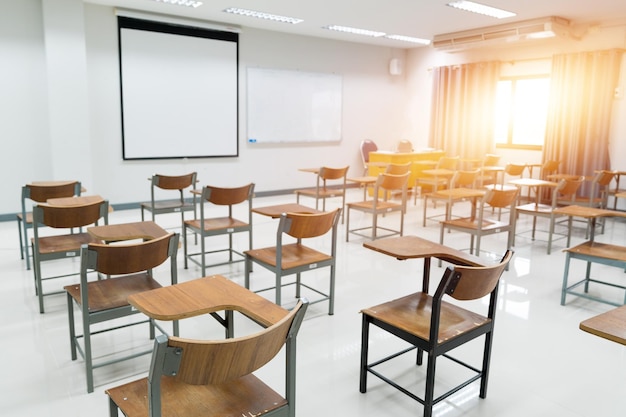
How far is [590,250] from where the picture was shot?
358cm

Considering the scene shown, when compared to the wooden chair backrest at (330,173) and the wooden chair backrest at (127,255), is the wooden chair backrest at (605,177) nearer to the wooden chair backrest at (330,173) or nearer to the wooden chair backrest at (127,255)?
the wooden chair backrest at (330,173)

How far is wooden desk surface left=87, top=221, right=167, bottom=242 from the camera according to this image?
2.70 m

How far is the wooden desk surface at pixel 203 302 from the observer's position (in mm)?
1673

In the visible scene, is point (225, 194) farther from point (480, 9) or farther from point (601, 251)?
point (480, 9)

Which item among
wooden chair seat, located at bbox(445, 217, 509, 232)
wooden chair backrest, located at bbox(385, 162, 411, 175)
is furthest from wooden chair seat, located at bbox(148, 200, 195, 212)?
wooden chair backrest, located at bbox(385, 162, 411, 175)

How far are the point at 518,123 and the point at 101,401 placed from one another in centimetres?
842

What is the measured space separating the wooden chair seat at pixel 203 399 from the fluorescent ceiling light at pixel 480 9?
20.2 feet

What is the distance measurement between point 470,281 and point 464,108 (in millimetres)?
7720

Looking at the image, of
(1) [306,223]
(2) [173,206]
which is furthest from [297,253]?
(2) [173,206]

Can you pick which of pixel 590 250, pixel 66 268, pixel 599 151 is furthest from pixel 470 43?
pixel 66 268

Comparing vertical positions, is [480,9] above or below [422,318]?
above

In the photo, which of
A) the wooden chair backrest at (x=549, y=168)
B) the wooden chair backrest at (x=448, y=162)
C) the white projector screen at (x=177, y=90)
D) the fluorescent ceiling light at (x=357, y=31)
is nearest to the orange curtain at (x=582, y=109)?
the wooden chair backrest at (x=549, y=168)

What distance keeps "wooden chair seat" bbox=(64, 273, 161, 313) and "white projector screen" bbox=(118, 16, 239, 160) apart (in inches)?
191

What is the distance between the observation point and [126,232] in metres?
2.81
